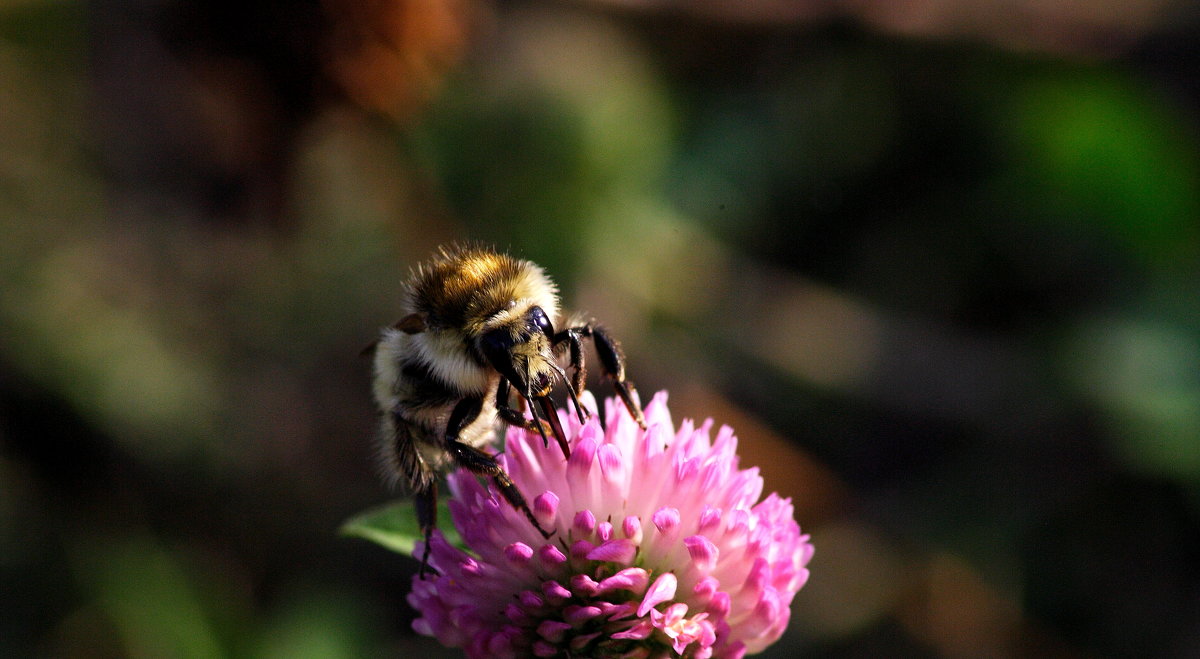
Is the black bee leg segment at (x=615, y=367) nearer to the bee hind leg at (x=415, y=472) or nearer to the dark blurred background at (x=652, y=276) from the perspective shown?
the bee hind leg at (x=415, y=472)

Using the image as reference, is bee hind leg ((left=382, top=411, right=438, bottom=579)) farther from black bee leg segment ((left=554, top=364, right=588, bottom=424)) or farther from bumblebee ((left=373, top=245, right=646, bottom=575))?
black bee leg segment ((left=554, top=364, right=588, bottom=424))

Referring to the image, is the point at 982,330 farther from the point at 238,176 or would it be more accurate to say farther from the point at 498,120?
the point at 238,176

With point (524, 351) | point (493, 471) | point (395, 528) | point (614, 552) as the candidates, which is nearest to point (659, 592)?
point (614, 552)

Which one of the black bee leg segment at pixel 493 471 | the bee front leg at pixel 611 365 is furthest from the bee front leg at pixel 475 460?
the bee front leg at pixel 611 365

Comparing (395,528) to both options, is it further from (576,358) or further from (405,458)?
(576,358)

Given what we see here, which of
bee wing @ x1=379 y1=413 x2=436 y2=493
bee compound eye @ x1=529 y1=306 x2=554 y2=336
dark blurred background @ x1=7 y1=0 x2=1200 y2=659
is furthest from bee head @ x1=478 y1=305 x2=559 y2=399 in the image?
dark blurred background @ x1=7 y1=0 x2=1200 y2=659

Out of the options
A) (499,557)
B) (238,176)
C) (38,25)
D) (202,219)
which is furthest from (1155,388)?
(38,25)
